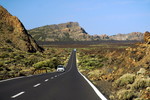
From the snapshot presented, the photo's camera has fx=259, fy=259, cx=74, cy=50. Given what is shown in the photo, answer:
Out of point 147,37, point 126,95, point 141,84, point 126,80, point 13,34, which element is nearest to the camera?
point 126,95

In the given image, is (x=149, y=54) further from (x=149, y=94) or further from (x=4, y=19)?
(x=4, y=19)

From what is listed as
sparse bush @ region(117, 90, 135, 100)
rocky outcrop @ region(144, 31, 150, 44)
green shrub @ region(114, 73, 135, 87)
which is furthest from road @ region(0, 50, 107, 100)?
rocky outcrop @ region(144, 31, 150, 44)

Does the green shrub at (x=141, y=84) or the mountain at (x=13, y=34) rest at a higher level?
the mountain at (x=13, y=34)

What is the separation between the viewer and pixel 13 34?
96.4 m

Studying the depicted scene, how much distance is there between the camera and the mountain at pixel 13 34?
297 ft

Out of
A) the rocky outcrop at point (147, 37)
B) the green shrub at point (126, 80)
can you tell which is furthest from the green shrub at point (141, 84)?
the rocky outcrop at point (147, 37)

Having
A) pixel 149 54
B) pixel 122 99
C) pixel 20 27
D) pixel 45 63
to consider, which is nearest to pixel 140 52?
pixel 149 54

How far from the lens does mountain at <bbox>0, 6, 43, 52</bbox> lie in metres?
90.5

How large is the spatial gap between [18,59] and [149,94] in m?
62.8

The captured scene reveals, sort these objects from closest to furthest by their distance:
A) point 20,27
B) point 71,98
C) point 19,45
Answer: point 71,98 < point 19,45 < point 20,27

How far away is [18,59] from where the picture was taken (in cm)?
7050

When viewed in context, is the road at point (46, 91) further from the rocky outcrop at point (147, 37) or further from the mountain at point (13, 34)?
the mountain at point (13, 34)

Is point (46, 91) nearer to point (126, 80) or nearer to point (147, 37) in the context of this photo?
point (126, 80)

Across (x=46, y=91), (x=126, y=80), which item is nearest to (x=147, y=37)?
(x=126, y=80)
